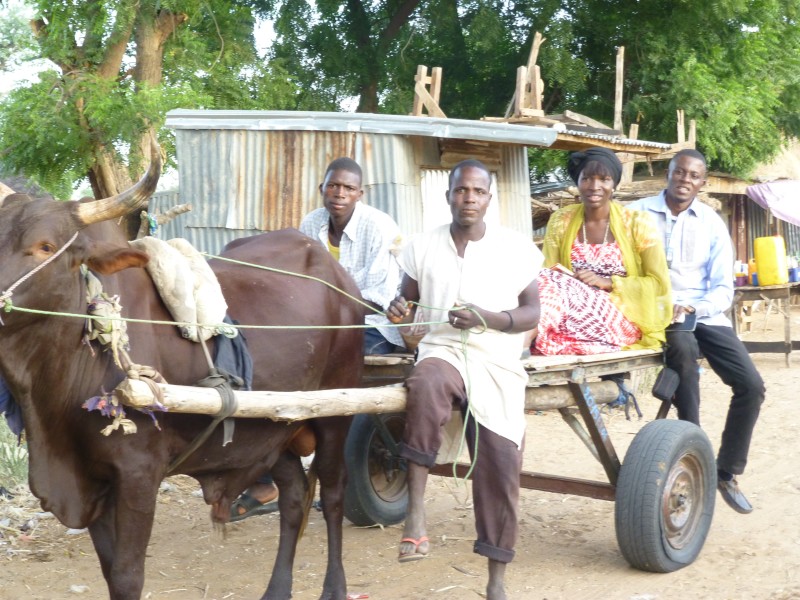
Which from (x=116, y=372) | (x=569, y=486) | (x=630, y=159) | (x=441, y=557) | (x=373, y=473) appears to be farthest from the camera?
(x=630, y=159)

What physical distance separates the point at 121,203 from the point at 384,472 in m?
3.10

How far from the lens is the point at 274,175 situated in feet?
35.1

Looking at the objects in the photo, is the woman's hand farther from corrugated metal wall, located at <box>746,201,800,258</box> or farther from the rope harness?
corrugated metal wall, located at <box>746,201,800,258</box>

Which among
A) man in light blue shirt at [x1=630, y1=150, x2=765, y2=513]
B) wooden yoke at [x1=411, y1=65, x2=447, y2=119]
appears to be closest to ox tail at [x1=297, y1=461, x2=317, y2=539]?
man in light blue shirt at [x1=630, y1=150, x2=765, y2=513]

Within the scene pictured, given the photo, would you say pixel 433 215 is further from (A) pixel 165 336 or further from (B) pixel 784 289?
(A) pixel 165 336

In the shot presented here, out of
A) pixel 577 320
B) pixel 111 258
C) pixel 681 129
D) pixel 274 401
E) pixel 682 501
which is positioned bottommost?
pixel 682 501

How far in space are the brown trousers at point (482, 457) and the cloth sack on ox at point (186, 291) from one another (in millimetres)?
846

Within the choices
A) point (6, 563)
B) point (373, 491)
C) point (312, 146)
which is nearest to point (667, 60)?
point (312, 146)

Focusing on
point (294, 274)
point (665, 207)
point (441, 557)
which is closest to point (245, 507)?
point (441, 557)

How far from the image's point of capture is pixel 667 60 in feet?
51.7

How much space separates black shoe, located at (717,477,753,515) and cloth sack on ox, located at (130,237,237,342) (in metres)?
3.13

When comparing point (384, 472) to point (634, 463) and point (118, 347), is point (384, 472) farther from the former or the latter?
point (118, 347)

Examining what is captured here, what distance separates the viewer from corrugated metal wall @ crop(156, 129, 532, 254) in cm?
1052

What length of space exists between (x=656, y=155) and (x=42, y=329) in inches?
442
